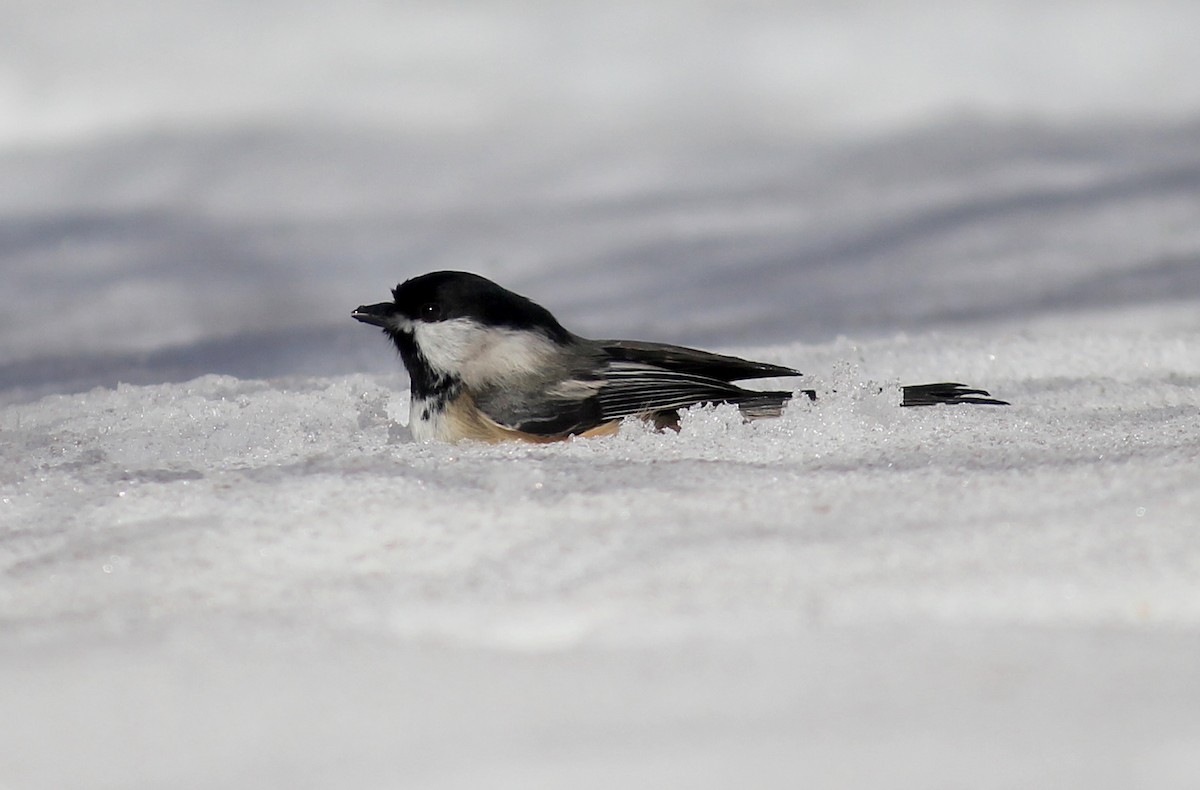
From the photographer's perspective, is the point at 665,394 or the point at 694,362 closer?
the point at 665,394

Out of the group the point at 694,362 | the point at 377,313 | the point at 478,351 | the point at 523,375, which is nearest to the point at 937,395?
the point at 694,362

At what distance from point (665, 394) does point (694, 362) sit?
0.20 metres

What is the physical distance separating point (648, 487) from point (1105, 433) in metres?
1.07

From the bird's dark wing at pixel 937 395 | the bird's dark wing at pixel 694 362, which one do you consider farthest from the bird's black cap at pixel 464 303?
the bird's dark wing at pixel 937 395

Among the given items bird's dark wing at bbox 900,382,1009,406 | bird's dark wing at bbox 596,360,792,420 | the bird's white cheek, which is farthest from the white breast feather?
bird's dark wing at bbox 900,382,1009,406

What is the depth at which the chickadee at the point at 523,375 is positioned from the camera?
2846 millimetres

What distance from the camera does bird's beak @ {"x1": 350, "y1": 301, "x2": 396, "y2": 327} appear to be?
300 centimetres

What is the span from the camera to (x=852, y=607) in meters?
1.70

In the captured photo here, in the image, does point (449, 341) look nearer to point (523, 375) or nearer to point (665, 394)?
point (523, 375)

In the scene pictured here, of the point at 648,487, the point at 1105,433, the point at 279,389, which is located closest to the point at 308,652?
the point at 648,487

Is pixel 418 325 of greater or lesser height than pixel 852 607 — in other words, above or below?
above

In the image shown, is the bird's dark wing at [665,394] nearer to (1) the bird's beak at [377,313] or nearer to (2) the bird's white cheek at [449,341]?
(2) the bird's white cheek at [449,341]

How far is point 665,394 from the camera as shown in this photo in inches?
112

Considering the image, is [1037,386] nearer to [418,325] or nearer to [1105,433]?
[1105,433]
